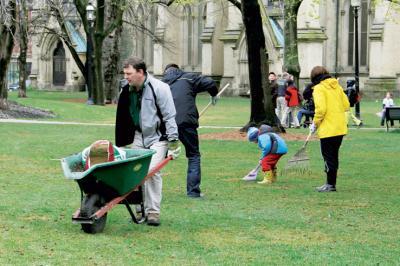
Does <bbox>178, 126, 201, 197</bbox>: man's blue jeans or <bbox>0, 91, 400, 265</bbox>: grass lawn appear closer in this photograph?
<bbox>0, 91, 400, 265</bbox>: grass lawn

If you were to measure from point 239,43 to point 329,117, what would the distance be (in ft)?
129

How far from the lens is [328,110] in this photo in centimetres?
1234

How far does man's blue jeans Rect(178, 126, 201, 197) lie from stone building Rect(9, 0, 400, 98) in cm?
3231

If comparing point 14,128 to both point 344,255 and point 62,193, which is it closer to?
point 62,193

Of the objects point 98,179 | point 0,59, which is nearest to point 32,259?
point 98,179

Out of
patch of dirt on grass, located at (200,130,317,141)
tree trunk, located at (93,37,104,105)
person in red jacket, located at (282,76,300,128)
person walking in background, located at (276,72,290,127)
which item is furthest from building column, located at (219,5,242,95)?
patch of dirt on grass, located at (200,130,317,141)

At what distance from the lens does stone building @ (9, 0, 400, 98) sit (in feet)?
154

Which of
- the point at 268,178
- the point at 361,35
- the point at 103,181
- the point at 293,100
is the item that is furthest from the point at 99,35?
the point at 103,181

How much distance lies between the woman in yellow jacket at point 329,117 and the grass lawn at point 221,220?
451 millimetres

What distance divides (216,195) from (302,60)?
124ft

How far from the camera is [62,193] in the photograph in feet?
38.0

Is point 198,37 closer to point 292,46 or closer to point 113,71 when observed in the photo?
point 113,71

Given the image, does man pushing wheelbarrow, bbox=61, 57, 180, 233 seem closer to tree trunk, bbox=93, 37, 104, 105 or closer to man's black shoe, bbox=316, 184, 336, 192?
man's black shoe, bbox=316, 184, 336, 192

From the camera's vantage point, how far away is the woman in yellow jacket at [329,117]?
1229cm
